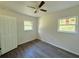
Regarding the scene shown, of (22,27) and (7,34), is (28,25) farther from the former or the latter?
(7,34)

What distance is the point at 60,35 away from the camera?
4.20 metres

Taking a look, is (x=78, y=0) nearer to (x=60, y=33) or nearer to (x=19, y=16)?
(x=60, y=33)

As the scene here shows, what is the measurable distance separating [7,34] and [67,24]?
342 centimetres

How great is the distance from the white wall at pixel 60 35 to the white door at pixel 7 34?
2.62 metres

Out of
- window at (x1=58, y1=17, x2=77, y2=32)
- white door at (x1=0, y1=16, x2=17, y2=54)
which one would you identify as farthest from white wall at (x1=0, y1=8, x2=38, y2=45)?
window at (x1=58, y1=17, x2=77, y2=32)

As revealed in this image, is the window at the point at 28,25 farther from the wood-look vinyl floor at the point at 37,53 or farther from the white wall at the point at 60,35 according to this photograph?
the wood-look vinyl floor at the point at 37,53

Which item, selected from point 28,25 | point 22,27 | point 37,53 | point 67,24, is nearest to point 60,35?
point 67,24

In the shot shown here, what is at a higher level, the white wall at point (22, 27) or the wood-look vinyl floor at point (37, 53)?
the white wall at point (22, 27)

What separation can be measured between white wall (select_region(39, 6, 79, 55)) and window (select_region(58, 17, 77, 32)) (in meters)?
0.25

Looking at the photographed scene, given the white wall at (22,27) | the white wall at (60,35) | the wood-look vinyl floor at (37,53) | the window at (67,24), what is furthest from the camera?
the white wall at (22,27)

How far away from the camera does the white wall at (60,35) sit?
3340 millimetres

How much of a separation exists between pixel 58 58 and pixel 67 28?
1861 millimetres

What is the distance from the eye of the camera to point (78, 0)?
99.7 inches

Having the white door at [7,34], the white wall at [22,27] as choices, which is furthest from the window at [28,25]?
the white door at [7,34]
